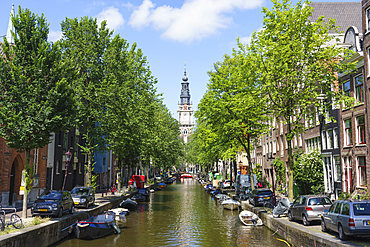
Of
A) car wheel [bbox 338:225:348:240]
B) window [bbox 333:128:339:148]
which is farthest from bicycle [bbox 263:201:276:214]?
car wheel [bbox 338:225:348:240]

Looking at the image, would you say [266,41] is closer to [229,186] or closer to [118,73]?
[118,73]

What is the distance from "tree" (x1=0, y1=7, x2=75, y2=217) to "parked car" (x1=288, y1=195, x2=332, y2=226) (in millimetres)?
14680

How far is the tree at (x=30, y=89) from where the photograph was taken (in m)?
18.5

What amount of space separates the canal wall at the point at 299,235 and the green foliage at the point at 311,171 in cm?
1200

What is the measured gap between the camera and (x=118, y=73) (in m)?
33.8

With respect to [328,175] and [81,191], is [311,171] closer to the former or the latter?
[328,175]

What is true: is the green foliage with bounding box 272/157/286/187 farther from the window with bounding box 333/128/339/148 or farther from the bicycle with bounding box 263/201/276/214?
the bicycle with bounding box 263/201/276/214

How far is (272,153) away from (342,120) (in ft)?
75.1

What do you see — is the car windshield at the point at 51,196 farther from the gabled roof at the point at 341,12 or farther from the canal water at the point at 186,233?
the gabled roof at the point at 341,12

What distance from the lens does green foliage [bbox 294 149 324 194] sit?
109 ft

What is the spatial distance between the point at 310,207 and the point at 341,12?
1140 inches

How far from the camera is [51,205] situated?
19.8 metres

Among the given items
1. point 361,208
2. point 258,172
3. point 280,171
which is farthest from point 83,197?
point 258,172

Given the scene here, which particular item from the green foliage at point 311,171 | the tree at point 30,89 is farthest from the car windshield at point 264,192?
the tree at point 30,89
